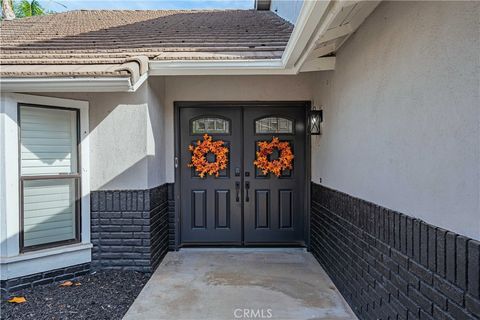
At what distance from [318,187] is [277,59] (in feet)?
6.13

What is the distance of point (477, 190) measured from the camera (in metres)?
1.63

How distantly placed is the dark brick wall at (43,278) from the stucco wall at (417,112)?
3313mm

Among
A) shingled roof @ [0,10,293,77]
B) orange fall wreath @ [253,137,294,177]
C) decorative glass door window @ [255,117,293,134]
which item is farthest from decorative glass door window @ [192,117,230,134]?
shingled roof @ [0,10,293,77]

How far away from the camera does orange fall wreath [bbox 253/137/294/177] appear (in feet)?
17.8

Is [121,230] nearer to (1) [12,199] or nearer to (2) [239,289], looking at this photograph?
(1) [12,199]

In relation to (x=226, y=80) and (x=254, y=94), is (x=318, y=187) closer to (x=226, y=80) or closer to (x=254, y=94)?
(x=254, y=94)

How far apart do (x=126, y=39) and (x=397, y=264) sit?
462 cm

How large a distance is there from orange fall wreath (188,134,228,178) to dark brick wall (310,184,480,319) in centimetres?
189

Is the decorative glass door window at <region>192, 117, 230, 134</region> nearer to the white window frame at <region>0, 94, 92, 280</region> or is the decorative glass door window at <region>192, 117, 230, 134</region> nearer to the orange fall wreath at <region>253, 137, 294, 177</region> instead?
the orange fall wreath at <region>253, 137, 294, 177</region>

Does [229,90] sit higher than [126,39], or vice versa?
[126,39]

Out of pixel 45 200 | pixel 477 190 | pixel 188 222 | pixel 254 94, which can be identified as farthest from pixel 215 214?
pixel 477 190

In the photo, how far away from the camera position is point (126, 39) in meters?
5.07

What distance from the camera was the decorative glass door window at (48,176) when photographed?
381cm

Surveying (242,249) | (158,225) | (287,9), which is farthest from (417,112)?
(287,9)
